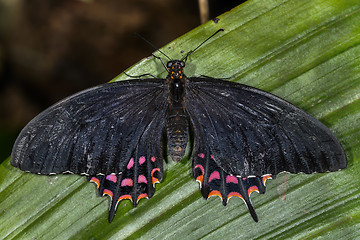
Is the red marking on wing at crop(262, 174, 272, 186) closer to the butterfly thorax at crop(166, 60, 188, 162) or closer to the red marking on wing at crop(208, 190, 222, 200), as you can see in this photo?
the red marking on wing at crop(208, 190, 222, 200)

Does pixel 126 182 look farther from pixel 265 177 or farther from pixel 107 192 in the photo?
pixel 265 177

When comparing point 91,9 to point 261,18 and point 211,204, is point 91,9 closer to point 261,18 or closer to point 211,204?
point 261,18

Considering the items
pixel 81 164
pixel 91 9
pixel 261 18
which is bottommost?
pixel 81 164

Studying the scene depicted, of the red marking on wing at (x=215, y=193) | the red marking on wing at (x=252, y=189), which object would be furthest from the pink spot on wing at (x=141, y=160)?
the red marking on wing at (x=252, y=189)

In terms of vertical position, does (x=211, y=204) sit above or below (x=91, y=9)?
below

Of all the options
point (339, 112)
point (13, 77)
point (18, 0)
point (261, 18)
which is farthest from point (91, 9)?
point (339, 112)

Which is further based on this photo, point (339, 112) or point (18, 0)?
point (18, 0)

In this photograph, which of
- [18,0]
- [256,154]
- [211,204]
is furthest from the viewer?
[18,0]

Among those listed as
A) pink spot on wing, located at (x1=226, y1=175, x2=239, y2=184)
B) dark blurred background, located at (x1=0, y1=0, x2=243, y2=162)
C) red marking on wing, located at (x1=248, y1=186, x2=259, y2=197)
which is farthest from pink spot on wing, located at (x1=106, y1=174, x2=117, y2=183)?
dark blurred background, located at (x1=0, y1=0, x2=243, y2=162)
